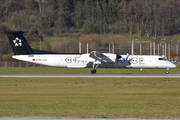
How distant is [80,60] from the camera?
39.3m

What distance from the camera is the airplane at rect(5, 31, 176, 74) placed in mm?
39094

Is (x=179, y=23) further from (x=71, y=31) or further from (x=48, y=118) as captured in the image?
(x=48, y=118)

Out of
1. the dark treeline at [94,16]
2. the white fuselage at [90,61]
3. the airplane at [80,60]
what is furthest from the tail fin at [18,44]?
the dark treeline at [94,16]

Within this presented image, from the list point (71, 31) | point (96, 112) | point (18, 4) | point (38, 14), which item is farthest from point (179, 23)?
point (96, 112)

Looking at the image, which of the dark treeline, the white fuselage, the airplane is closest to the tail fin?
the airplane

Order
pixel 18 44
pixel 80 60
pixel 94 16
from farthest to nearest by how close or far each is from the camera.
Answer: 1. pixel 94 16
2. pixel 18 44
3. pixel 80 60

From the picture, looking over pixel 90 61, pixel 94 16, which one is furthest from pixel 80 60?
pixel 94 16

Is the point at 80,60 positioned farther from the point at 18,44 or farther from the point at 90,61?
the point at 18,44

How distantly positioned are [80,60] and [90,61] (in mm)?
1469

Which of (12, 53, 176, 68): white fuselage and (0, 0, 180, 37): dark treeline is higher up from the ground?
(0, 0, 180, 37): dark treeline

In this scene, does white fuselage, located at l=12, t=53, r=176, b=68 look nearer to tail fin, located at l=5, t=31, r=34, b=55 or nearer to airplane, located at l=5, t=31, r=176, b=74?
airplane, located at l=5, t=31, r=176, b=74

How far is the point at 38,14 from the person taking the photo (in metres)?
136

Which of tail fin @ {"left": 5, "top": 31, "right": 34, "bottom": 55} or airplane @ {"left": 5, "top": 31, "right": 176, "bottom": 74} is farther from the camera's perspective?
tail fin @ {"left": 5, "top": 31, "right": 34, "bottom": 55}

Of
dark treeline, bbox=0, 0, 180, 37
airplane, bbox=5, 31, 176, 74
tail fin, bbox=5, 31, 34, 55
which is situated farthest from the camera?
dark treeline, bbox=0, 0, 180, 37
